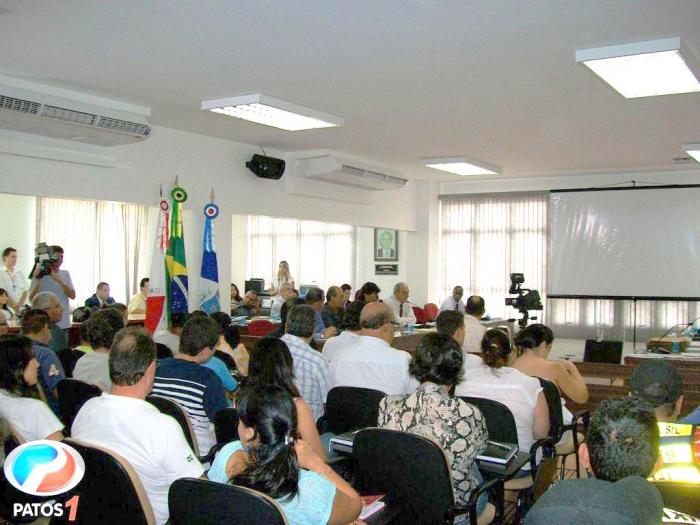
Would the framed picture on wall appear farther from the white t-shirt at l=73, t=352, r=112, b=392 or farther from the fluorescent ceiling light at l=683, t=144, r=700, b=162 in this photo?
the white t-shirt at l=73, t=352, r=112, b=392

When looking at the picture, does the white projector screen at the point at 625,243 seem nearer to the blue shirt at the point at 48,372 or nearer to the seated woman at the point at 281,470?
the blue shirt at the point at 48,372

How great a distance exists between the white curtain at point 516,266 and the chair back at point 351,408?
804 cm

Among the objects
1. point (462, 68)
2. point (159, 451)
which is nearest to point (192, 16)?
point (462, 68)

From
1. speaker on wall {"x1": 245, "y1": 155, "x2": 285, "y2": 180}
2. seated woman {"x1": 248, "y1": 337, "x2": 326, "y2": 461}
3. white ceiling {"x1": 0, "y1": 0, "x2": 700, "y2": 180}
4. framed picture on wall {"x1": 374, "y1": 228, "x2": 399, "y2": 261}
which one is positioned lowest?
seated woman {"x1": 248, "y1": 337, "x2": 326, "y2": 461}

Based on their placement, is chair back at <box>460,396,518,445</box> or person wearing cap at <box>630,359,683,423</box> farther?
chair back at <box>460,396,518,445</box>

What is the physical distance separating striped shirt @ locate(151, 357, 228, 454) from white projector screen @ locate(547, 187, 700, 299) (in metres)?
8.54

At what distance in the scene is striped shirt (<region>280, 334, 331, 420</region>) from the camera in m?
3.86

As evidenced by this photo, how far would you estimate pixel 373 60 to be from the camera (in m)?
4.76

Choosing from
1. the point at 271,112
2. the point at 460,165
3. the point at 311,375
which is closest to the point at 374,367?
the point at 311,375

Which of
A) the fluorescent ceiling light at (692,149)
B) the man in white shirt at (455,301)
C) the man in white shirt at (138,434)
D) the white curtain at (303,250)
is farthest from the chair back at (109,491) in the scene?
the white curtain at (303,250)

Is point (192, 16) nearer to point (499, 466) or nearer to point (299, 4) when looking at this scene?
point (299, 4)

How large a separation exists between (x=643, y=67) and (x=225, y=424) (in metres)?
3.58

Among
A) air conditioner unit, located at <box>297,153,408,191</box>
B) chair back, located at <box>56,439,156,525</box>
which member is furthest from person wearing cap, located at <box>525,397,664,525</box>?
air conditioner unit, located at <box>297,153,408,191</box>

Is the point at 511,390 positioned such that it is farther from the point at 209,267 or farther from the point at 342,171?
the point at 342,171
